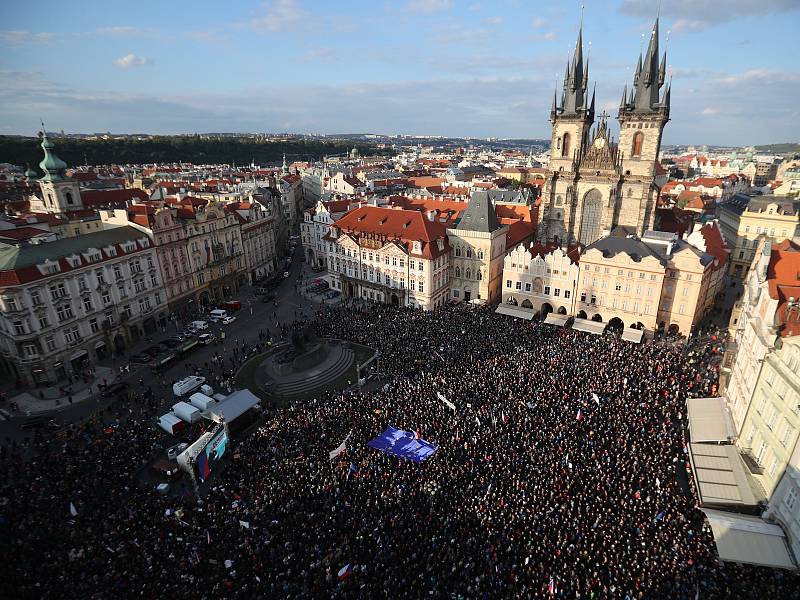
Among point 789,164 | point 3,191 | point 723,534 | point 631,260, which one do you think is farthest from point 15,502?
point 789,164

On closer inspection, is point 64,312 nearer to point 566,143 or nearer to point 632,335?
point 632,335

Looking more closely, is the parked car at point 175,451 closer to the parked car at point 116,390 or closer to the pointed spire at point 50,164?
the parked car at point 116,390

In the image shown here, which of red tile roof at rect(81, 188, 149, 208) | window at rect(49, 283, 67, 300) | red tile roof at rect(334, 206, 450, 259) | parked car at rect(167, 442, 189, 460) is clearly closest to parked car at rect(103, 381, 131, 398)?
window at rect(49, 283, 67, 300)

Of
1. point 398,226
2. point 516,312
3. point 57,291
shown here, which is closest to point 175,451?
point 57,291

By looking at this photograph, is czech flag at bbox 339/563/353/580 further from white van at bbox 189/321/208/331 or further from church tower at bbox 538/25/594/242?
church tower at bbox 538/25/594/242

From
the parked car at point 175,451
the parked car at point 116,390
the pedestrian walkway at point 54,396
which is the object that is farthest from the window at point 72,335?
the parked car at point 175,451

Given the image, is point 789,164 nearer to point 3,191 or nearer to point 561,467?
point 561,467
